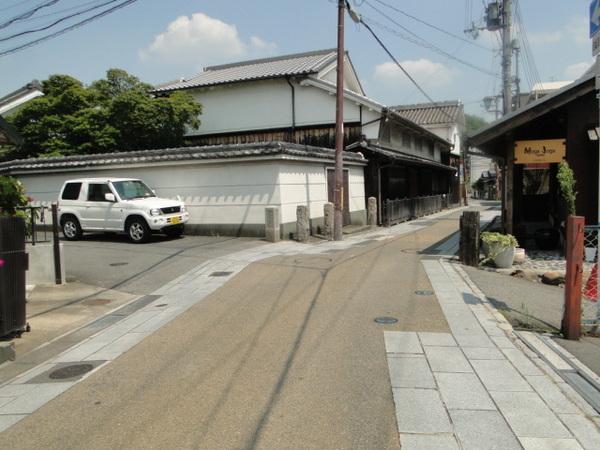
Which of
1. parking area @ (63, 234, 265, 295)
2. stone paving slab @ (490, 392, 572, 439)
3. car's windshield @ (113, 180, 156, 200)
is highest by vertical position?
car's windshield @ (113, 180, 156, 200)

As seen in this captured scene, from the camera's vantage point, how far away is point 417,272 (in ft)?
32.7

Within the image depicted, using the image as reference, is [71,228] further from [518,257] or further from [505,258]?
[518,257]

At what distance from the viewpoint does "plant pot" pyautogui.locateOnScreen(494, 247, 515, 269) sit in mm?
10594

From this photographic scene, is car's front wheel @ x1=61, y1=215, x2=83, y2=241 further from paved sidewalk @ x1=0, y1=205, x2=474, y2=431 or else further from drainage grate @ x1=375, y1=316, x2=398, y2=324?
drainage grate @ x1=375, y1=316, x2=398, y2=324

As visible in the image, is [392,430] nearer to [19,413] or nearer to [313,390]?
[313,390]

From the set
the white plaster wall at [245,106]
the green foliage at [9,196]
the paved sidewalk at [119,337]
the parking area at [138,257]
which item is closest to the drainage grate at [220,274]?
the paved sidewalk at [119,337]

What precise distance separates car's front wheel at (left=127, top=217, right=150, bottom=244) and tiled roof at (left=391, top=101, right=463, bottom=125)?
111ft

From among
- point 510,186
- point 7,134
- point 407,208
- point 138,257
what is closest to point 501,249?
point 510,186

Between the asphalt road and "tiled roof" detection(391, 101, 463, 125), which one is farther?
"tiled roof" detection(391, 101, 463, 125)

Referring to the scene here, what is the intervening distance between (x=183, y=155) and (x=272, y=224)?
4047mm

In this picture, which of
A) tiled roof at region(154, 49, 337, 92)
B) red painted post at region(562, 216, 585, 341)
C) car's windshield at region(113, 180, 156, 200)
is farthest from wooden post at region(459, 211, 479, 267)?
tiled roof at region(154, 49, 337, 92)

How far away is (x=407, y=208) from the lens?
→ 81.9 ft

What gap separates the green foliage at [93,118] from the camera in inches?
817

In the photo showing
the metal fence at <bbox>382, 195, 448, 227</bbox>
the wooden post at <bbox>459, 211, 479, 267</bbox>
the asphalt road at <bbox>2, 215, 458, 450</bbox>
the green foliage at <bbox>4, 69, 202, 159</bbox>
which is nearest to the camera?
the asphalt road at <bbox>2, 215, 458, 450</bbox>
